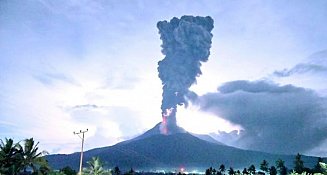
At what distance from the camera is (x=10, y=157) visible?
51281mm

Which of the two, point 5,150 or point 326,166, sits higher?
point 5,150

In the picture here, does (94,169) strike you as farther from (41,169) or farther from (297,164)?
(297,164)

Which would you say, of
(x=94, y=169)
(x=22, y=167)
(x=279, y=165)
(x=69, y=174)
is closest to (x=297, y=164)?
(x=279, y=165)

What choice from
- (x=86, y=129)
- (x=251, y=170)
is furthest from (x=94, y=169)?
(x=251, y=170)

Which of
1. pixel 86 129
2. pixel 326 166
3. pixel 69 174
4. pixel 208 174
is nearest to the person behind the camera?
pixel 326 166

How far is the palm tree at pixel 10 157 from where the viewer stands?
5020cm

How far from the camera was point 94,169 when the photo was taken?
5662 cm

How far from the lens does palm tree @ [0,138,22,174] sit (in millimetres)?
50197

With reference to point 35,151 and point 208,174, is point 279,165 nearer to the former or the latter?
point 208,174

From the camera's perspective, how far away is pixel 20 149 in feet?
171

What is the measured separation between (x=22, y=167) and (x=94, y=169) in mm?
9647

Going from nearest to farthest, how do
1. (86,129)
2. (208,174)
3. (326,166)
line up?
1. (326,166)
2. (86,129)
3. (208,174)

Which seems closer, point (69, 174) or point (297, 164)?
point (69, 174)

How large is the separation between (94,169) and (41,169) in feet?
23.8
